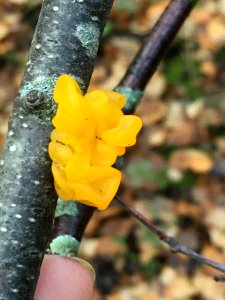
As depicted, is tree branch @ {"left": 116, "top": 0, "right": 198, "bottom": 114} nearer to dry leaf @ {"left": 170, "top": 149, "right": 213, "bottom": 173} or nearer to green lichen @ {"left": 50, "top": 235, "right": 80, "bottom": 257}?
green lichen @ {"left": 50, "top": 235, "right": 80, "bottom": 257}


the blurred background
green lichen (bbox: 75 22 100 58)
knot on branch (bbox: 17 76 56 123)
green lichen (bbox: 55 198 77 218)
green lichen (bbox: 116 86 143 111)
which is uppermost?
green lichen (bbox: 75 22 100 58)

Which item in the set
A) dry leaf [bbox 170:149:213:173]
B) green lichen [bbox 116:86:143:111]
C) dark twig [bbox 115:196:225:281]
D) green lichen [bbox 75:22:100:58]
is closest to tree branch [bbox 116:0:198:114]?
green lichen [bbox 116:86:143:111]

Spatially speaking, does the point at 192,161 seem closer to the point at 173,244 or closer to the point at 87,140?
the point at 173,244

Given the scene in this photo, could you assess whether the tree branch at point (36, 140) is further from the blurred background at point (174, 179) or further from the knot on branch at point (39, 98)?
the blurred background at point (174, 179)

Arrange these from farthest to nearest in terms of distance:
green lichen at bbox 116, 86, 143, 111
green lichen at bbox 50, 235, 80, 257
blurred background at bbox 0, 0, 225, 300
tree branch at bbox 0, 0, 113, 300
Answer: blurred background at bbox 0, 0, 225, 300
green lichen at bbox 116, 86, 143, 111
green lichen at bbox 50, 235, 80, 257
tree branch at bbox 0, 0, 113, 300

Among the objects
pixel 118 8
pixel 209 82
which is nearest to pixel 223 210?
pixel 209 82

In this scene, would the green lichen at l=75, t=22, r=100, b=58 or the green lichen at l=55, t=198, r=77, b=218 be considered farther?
the green lichen at l=55, t=198, r=77, b=218

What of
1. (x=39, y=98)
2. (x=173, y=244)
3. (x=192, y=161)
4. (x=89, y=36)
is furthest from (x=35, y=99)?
(x=192, y=161)
